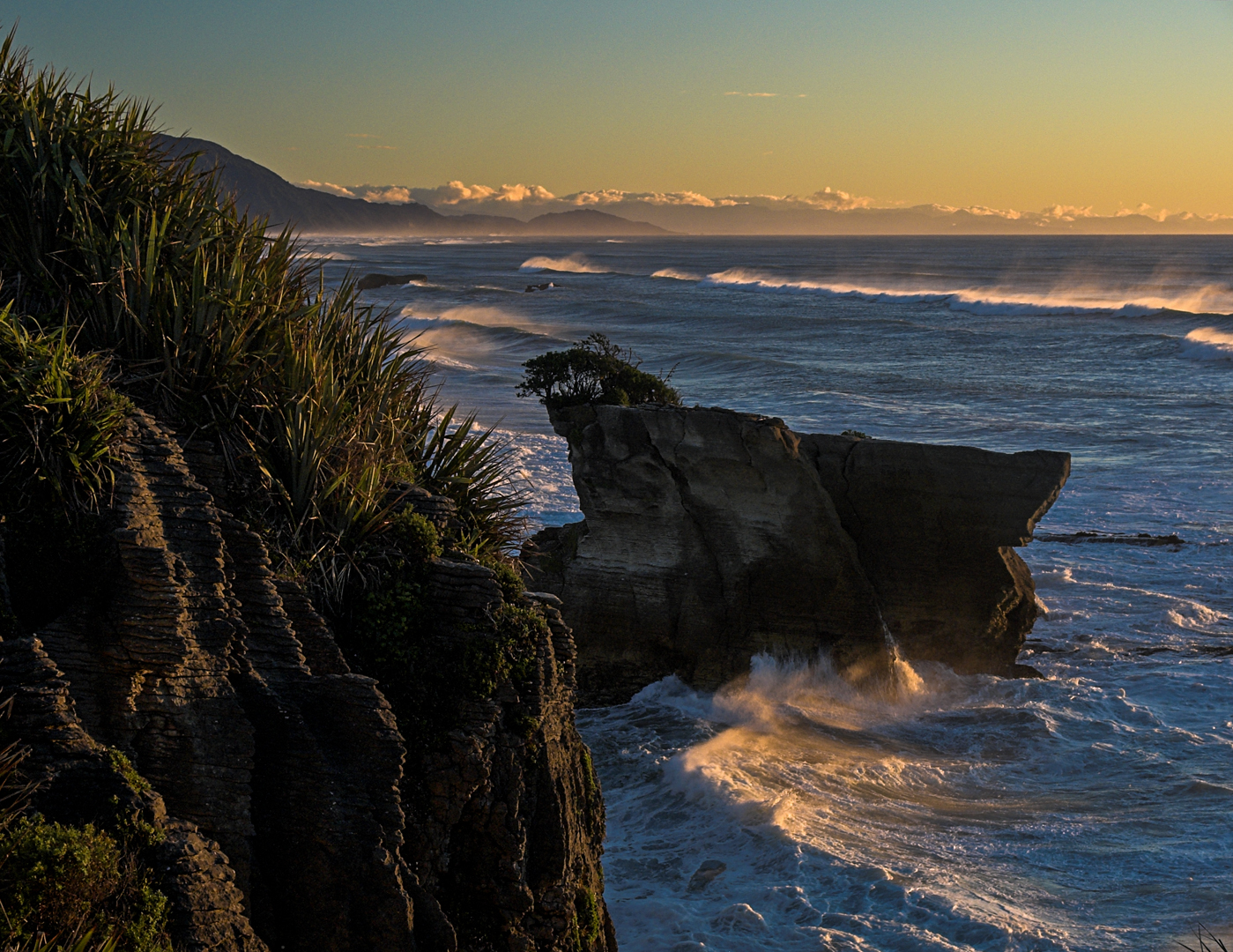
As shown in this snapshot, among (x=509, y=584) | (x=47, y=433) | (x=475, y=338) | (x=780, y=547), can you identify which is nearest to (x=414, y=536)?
(x=509, y=584)

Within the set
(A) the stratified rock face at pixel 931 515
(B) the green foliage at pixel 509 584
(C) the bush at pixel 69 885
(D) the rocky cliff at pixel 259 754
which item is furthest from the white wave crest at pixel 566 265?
(C) the bush at pixel 69 885

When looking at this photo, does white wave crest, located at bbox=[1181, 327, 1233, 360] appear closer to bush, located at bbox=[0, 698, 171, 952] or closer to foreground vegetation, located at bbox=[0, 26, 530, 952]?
foreground vegetation, located at bbox=[0, 26, 530, 952]

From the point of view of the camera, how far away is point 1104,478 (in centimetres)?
2492

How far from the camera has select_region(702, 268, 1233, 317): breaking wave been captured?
226 ft

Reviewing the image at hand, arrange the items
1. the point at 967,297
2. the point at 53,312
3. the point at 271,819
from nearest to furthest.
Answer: the point at 271,819
the point at 53,312
the point at 967,297

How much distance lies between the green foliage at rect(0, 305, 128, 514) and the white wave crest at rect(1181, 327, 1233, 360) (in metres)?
49.6

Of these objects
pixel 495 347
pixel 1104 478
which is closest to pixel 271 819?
pixel 1104 478

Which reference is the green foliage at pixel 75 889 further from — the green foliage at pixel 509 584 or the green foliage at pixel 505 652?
the green foliage at pixel 509 584

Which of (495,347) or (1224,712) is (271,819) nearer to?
(1224,712)

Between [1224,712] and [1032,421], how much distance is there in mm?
21698

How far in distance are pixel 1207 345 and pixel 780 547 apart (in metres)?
43.0

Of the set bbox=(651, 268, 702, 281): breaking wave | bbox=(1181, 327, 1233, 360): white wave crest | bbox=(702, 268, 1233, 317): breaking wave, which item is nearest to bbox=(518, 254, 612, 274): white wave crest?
bbox=(651, 268, 702, 281): breaking wave

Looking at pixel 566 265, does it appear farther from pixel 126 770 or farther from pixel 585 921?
pixel 126 770

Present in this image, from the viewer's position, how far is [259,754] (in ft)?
18.2
